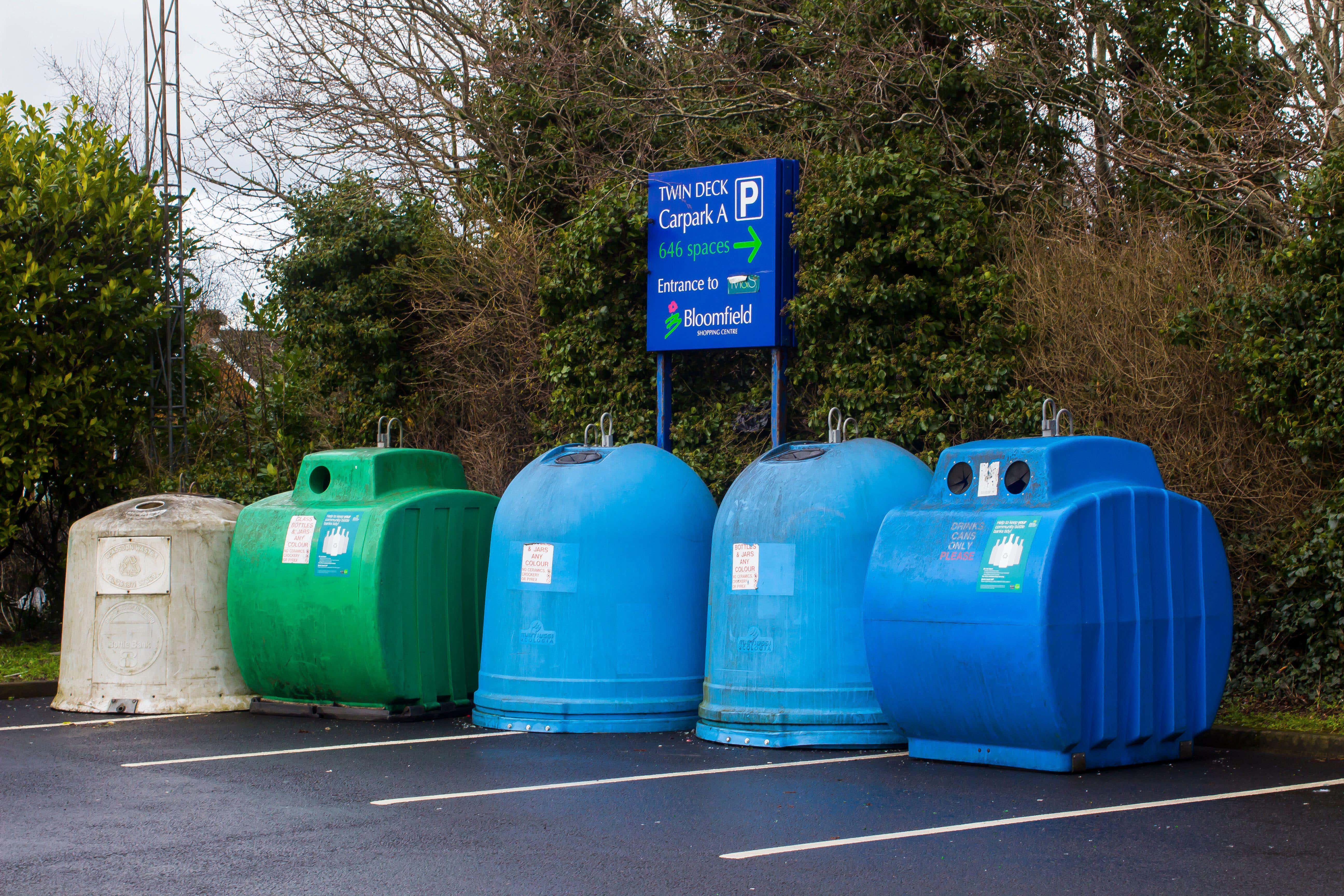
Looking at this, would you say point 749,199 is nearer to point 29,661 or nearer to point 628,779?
point 628,779

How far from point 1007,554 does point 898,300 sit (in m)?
3.69

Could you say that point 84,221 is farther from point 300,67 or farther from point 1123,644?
point 1123,644

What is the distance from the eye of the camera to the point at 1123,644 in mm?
6430

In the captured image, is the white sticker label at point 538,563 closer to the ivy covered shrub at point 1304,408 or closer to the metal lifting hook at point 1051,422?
the metal lifting hook at point 1051,422

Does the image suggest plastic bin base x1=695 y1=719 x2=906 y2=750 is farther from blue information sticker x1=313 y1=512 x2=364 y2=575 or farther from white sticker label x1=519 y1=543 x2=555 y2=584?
blue information sticker x1=313 y1=512 x2=364 y2=575

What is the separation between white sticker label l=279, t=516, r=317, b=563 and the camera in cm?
831

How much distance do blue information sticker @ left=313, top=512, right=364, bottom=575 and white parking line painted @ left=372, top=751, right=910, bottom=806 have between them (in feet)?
7.73

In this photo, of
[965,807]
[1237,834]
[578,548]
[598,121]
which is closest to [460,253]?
[598,121]

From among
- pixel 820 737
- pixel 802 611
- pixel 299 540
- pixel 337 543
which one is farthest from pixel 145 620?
pixel 820 737

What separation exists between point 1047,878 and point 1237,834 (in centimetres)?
111

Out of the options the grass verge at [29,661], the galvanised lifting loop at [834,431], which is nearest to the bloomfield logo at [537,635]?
the galvanised lifting loop at [834,431]

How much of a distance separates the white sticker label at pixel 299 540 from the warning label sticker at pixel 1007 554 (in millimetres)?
4123

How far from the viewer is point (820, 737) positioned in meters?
7.21

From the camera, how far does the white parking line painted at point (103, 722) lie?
8.26m
